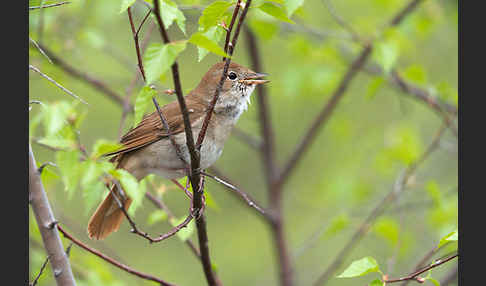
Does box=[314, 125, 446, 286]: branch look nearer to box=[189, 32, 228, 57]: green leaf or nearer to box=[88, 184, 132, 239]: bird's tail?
box=[88, 184, 132, 239]: bird's tail

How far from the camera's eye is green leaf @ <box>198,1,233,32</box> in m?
2.47

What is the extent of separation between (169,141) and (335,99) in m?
2.50

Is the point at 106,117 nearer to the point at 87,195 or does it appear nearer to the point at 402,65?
the point at 402,65

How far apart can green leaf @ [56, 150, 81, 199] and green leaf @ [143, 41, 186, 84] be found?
432mm

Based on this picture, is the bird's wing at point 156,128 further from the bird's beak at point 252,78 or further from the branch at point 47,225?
the branch at point 47,225

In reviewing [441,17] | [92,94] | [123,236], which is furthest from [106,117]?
[441,17]

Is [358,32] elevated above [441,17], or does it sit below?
below

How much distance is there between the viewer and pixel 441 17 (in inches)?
242

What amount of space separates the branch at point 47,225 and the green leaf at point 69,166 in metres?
0.30

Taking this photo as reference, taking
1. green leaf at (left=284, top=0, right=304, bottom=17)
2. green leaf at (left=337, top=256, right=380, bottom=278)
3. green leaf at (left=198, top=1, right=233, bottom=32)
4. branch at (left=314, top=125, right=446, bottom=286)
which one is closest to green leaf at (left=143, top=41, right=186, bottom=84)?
green leaf at (left=198, top=1, right=233, bottom=32)

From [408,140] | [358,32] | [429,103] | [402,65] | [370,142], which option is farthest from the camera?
[402,65]

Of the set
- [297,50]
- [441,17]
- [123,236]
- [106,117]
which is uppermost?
[441,17]

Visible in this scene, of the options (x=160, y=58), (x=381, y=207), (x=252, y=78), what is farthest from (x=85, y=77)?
(x=160, y=58)

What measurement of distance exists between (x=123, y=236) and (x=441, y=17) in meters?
6.03
